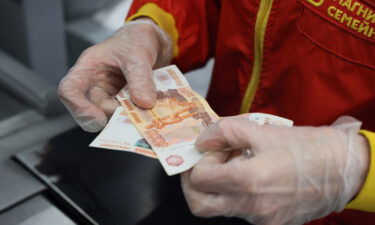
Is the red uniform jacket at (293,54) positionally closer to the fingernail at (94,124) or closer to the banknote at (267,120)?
the banknote at (267,120)

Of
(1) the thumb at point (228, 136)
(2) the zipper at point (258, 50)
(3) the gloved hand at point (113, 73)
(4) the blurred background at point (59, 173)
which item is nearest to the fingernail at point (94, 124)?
(3) the gloved hand at point (113, 73)

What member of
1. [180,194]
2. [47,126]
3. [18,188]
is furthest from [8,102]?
[180,194]

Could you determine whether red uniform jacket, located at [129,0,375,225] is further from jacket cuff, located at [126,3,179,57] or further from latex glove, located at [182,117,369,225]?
latex glove, located at [182,117,369,225]

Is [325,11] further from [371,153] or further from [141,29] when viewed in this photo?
[141,29]

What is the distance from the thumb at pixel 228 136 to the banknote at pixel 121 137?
0.40ft

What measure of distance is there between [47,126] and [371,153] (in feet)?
2.62

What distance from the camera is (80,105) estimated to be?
0.87 meters

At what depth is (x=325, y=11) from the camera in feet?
2.57

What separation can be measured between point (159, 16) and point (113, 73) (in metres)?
0.18

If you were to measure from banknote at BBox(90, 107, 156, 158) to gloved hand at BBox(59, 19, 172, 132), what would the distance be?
1.3 inches

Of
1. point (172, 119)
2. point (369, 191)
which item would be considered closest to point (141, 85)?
point (172, 119)

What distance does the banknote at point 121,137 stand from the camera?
780mm

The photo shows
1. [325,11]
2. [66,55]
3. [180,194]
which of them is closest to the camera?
[325,11]

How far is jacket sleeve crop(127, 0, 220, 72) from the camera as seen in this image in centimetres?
102
